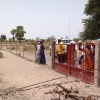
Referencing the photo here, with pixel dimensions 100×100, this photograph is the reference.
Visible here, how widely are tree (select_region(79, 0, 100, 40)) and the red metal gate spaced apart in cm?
1993

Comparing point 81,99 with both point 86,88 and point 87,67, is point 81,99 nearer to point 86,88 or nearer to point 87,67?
point 86,88

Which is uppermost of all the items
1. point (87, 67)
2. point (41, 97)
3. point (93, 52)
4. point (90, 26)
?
point (90, 26)

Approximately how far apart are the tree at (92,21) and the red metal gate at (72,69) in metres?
19.9

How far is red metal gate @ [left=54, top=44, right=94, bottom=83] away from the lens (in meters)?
9.75

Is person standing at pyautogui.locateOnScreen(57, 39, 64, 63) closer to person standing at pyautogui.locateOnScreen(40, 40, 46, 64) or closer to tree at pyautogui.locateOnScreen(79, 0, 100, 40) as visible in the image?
person standing at pyautogui.locateOnScreen(40, 40, 46, 64)

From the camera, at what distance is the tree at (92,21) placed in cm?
3166

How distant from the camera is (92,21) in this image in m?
32.0

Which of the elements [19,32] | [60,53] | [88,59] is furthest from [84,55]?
[19,32]

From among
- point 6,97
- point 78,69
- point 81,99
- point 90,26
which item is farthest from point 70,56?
point 90,26

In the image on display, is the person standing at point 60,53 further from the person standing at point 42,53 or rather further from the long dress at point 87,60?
the long dress at point 87,60

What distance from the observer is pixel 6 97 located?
7.18 m

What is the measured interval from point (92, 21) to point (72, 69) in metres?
21.8

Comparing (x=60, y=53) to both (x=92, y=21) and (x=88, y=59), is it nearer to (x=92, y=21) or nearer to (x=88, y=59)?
(x=88, y=59)

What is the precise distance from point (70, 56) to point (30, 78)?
2131mm
